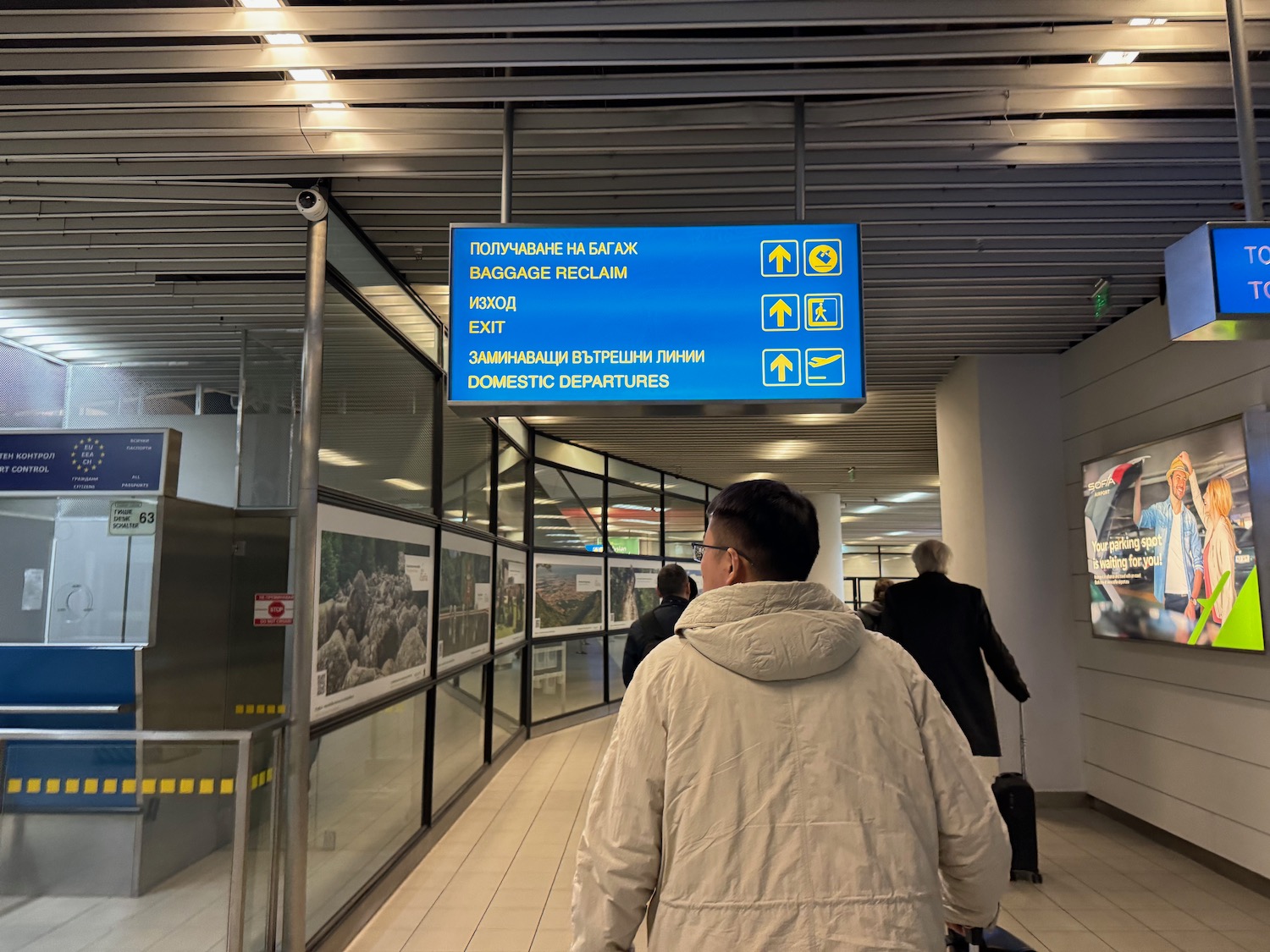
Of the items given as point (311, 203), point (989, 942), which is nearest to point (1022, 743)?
point (989, 942)

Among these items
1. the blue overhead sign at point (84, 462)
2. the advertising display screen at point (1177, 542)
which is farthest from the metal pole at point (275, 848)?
the advertising display screen at point (1177, 542)

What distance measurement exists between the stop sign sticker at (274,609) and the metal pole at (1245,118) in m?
3.45

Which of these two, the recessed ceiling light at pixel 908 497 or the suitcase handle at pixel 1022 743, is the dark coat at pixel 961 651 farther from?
the recessed ceiling light at pixel 908 497

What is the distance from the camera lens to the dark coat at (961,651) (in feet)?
13.8

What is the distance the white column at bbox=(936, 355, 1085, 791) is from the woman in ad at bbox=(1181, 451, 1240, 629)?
64.8 inches

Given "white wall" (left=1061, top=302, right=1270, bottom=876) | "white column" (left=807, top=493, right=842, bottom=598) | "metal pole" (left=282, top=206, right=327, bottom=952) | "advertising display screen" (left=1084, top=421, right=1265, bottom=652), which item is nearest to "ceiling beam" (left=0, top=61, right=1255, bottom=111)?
"metal pole" (left=282, top=206, right=327, bottom=952)

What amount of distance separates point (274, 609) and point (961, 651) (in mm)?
3071

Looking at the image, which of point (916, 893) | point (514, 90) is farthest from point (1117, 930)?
point (514, 90)

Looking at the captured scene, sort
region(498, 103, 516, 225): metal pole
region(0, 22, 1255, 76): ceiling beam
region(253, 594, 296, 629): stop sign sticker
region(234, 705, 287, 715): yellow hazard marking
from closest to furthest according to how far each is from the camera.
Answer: region(0, 22, 1255, 76): ceiling beam → region(498, 103, 516, 225): metal pole → region(253, 594, 296, 629): stop sign sticker → region(234, 705, 287, 715): yellow hazard marking

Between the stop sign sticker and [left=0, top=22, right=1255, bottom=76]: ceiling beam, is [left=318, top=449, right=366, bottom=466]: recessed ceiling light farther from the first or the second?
[left=0, top=22, right=1255, bottom=76]: ceiling beam

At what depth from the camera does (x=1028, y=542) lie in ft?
19.9

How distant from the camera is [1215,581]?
429 cm

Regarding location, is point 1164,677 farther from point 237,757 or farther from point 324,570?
point 237,757

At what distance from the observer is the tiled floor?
372 centimetres
